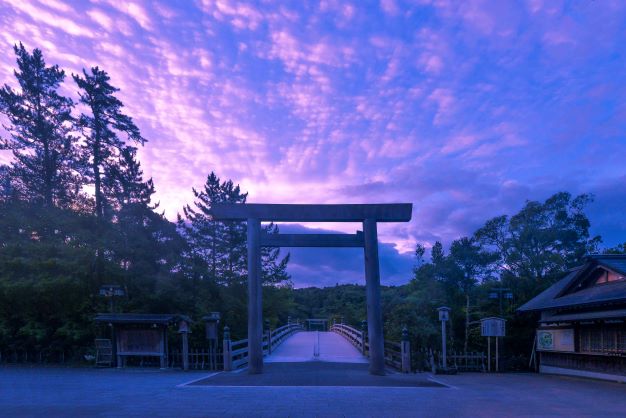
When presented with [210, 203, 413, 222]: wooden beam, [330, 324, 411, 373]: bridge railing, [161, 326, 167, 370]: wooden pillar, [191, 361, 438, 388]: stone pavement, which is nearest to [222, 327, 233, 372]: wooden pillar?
[191, 361, 438, 388]: stone pavement

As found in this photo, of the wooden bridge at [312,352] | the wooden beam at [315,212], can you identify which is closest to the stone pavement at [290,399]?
the wooden bridge at [312,352]

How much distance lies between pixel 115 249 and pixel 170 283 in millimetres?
2945

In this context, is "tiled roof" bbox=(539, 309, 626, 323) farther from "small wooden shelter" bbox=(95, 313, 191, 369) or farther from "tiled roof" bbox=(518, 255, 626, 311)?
"small wooden shelter" bbox=(95, 313, 191, 369)

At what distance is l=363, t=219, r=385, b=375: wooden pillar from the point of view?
1309 centimetres

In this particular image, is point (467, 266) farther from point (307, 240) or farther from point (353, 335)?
point (307, 240)

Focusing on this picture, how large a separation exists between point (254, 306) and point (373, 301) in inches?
145

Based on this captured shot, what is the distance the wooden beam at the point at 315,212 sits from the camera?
45.1 feet

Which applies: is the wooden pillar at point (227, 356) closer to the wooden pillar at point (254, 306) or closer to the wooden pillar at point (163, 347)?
the wooden pillar at point (254, 306)

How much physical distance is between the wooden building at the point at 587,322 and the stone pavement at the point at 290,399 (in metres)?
1.75

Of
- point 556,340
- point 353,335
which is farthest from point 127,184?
point 556,340

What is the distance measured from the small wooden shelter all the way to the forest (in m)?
2.43

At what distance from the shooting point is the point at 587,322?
14945 millimetres

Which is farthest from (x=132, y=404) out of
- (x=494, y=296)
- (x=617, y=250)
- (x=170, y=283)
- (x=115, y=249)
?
(x=617, y=250)

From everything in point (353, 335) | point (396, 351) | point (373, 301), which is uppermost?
point (373, 301)
